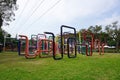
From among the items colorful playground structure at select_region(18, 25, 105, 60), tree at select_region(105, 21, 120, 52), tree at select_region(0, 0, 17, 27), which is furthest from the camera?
tree at select_region(105, 21, 120, 52)

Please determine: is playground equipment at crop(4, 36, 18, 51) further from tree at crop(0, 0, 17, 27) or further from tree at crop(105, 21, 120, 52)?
tree at crop(105, 21, 120, 52)

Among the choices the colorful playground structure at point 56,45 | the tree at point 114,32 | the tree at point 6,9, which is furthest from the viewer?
the tree at point 114,32

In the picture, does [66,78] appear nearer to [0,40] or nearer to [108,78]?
[108,78]

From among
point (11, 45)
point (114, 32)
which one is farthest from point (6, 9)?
point (114, 32)

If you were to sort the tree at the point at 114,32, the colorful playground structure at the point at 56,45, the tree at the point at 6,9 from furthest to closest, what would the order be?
the tree at the point at 114,32 → the tree at the point at 6,9 → the colorful playground structure at the point at 56,45

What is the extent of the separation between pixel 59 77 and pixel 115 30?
227 feet

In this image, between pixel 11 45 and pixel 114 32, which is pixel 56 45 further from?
pixel 114 32

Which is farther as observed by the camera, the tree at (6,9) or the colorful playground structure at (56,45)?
the tree at (6,9)

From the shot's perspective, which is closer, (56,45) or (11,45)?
(56,45)

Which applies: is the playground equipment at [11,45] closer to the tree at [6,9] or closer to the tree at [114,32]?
the tree at [6,9]

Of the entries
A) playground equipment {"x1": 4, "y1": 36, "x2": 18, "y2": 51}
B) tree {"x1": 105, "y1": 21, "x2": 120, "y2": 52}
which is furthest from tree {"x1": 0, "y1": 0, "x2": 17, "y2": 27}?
tree {"x1": 105, "y1": 21, "x2": 120, "y2": 52}

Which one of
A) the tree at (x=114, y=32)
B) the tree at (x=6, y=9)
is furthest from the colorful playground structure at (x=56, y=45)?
the tree at (x=114, y=32)

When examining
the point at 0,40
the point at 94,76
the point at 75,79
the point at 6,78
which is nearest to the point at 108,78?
the point at 94,76

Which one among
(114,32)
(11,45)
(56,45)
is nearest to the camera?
(56,45)
